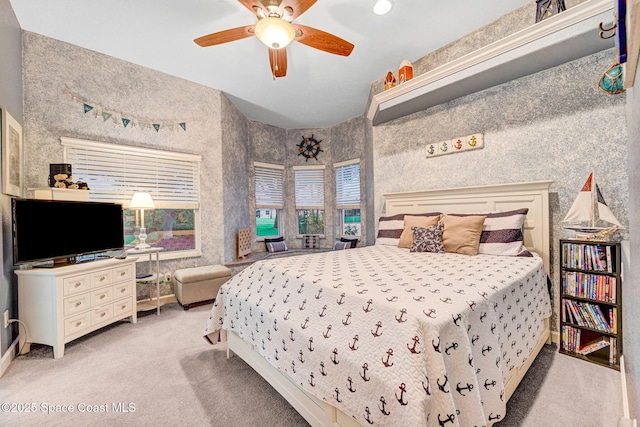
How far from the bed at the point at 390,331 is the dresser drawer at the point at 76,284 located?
1260 millimetres

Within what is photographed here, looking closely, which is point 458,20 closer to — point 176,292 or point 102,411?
point 102,411

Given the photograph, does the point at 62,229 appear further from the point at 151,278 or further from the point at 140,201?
the point at 151,278

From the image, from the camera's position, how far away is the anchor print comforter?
3.12 ft

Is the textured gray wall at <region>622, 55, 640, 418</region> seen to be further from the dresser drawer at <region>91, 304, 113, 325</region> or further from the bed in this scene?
the dresser drawer at <region>91, 304, 113, 325</region>

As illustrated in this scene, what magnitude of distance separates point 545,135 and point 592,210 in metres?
0.79

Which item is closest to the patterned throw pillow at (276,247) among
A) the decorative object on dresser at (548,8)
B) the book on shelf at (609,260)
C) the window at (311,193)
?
the window at (311,193)

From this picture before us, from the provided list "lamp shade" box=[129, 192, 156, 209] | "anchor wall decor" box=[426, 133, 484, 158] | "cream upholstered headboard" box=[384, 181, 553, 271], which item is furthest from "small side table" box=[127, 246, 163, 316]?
"anchor wall decor" box=[426, 133, 484, 158]

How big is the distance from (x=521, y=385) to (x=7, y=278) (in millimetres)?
3872

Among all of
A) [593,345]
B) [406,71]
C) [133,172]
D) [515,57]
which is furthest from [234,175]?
[593,345]

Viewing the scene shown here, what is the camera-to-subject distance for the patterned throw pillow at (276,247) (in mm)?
4859

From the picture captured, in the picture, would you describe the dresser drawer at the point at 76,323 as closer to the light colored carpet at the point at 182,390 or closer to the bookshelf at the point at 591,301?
the light colored carpet at the point at 182,390

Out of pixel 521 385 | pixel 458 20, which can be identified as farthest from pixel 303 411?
pixel 458 20

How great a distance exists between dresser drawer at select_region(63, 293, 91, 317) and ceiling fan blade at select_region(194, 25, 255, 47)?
7.78ft

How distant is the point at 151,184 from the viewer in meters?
3.38
